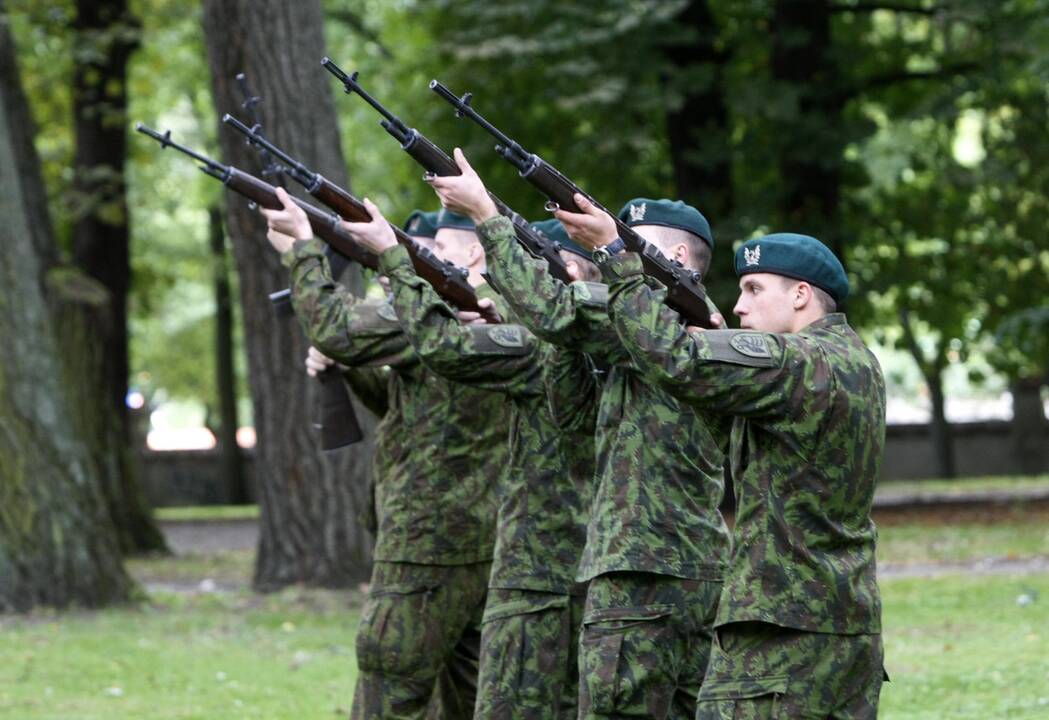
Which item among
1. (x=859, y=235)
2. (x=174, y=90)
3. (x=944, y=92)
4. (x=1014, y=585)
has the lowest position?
(x=1014, y=585)

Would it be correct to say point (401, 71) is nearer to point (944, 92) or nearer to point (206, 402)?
point (944, 92)

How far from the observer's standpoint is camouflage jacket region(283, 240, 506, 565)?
21.5 ft

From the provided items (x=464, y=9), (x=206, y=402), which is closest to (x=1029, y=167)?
(x=464, y=9)

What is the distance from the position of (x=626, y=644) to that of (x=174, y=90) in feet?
89.7

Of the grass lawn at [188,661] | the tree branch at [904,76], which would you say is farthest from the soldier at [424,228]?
the tree branch at [904,76]

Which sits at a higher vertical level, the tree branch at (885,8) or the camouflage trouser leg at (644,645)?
the tree branch at (885,8)

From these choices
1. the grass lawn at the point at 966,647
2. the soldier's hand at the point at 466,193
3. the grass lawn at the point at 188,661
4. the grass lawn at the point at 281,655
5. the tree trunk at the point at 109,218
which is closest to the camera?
the soldier's hand at the point at 466,193

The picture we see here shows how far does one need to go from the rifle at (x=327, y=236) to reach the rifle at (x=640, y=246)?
1.33m

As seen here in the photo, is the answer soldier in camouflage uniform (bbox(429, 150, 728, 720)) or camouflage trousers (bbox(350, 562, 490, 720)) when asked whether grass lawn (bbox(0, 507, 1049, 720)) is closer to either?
camouflage trousers (bbox(350, 562, 490, 720))

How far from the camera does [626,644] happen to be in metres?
5.26

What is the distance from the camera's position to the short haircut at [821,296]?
4879 mm

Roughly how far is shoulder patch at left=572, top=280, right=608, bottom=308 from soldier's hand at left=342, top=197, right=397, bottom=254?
97 cm

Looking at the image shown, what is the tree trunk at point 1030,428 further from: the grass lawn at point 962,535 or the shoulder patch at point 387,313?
the shoulder patch at point 387,313

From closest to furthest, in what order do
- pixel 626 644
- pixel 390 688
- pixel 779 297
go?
pixel 779 297, pixel 626 644, pixel 390 688
